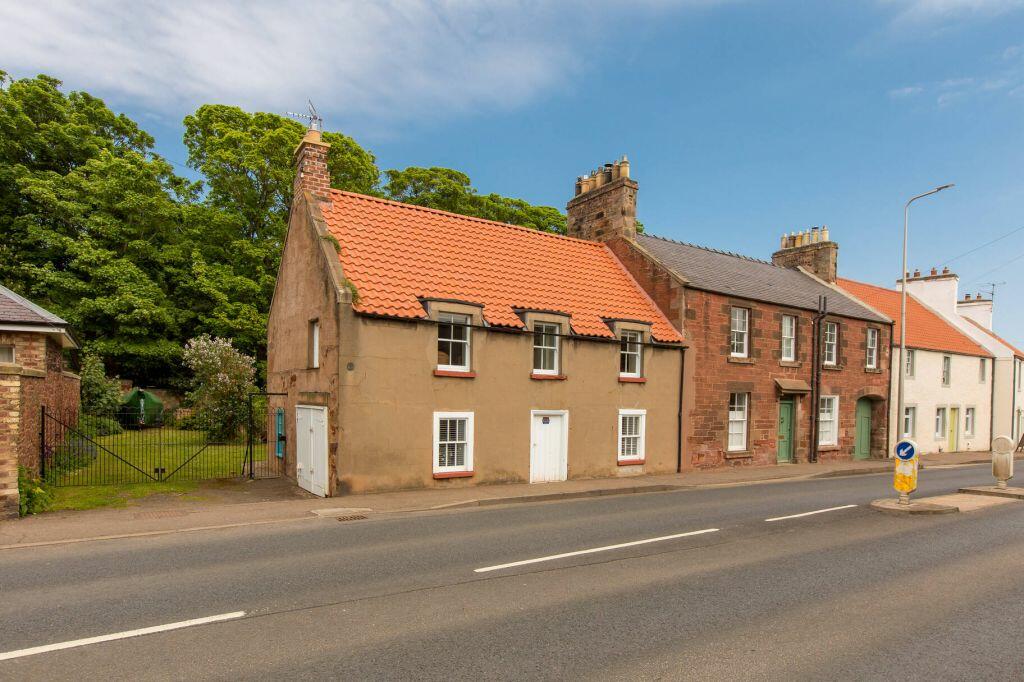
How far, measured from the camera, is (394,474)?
1432cm

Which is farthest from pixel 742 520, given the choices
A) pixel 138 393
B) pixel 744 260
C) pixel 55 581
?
pixel 138 393

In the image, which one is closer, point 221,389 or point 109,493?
point 109,493

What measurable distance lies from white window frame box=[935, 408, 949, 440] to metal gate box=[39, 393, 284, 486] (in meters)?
32.9

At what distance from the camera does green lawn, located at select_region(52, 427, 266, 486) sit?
→ 16.5 meters

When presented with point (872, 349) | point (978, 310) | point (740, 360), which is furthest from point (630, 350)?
point (978, 310)

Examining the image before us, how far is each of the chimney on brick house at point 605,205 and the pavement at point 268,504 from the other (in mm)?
9568

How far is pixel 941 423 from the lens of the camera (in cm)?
3216

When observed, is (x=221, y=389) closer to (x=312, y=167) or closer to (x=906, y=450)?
(x=312, y=167)

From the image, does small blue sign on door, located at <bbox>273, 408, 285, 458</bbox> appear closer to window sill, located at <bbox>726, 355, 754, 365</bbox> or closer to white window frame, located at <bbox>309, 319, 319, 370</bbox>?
white window frame, located at <bbox>309, 319, 319, 370</bbox>

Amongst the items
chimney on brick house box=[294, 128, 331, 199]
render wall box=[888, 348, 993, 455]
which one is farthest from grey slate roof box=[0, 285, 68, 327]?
render wall box=[888, 348, 993, 455]

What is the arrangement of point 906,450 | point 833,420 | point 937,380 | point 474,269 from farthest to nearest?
point 937,380 < point 833,420 < point 474,269 < point 906,450

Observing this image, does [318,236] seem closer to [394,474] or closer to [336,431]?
[336,431]

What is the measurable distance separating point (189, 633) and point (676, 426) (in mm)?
16645

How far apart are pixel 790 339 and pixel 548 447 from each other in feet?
41.1
